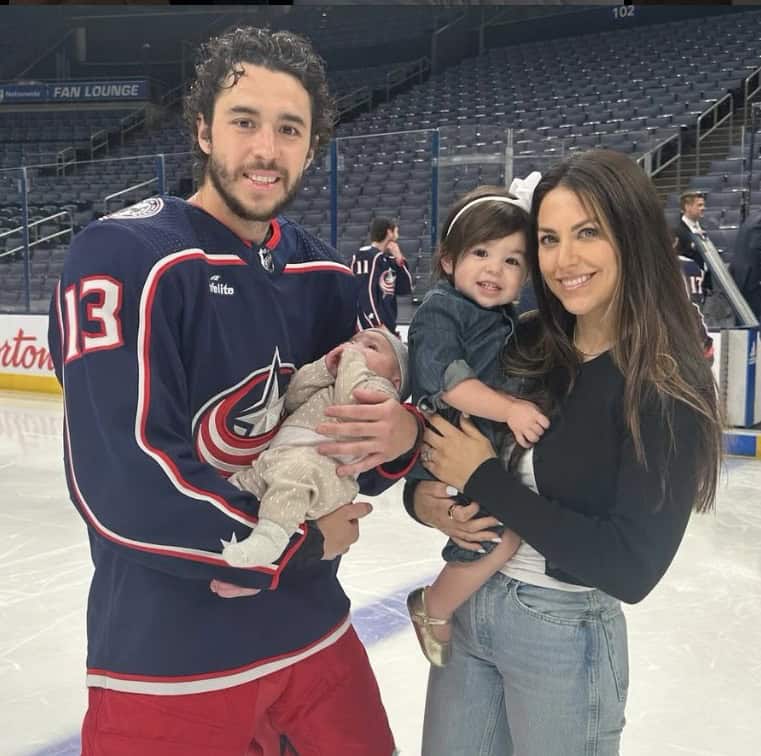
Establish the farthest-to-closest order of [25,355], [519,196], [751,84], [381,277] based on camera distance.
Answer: [751,84], [25,355], [381,277], [519,196]

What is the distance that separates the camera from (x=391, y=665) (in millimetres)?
2953

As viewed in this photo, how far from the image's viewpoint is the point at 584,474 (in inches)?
54.4

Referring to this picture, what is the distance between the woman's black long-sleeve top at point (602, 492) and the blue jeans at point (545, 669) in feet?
0.24

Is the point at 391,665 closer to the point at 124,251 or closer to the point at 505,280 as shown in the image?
the point at 505,280

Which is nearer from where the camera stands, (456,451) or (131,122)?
(456,451)

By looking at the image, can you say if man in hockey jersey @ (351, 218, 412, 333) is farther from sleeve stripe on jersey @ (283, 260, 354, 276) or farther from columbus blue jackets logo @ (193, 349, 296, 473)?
columbus blue jackets logo @ (193, 349, 296, 473)

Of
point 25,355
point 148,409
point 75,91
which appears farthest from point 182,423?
point 75,91

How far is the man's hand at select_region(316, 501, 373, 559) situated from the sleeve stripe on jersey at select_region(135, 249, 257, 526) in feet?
0.42

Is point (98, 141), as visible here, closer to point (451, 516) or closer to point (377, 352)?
point (377, 352)

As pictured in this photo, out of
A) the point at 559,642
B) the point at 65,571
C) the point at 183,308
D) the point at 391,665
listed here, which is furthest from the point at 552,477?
the point at 65,571

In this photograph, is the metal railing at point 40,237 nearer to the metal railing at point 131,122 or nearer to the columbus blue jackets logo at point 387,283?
the columbus blue jackets logo at point 387,283

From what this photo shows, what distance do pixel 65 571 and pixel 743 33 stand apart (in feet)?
47.0

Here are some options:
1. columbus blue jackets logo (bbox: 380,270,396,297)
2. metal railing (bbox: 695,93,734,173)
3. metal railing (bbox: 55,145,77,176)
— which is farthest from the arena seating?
metal railing (bbox: 55,145,77,176)

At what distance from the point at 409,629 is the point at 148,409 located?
219cm
